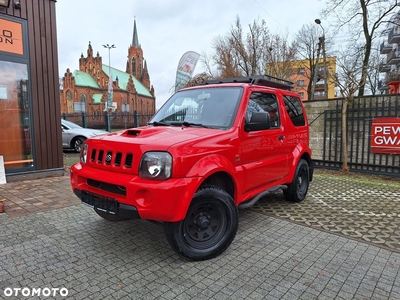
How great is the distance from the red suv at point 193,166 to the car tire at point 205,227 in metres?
0.01

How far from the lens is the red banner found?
743 cm

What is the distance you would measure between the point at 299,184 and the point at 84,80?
212ft

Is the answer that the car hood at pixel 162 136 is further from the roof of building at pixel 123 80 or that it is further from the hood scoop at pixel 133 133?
the roof of building at pixel 123 80

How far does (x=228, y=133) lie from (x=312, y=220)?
215 centimetres

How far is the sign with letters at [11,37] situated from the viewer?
243 inches

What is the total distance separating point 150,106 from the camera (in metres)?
76.8

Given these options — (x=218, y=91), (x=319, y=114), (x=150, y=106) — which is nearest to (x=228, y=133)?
(x=218, y=91)

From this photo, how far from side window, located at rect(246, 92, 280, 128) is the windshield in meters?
0.22

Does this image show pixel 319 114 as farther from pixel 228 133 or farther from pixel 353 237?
pixel 228 133

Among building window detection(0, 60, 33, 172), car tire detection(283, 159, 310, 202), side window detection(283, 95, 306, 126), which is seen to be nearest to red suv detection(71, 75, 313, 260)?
side window detection(283, 95, 306, 126)

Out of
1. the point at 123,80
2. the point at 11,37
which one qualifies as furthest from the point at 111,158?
the point at 123,80

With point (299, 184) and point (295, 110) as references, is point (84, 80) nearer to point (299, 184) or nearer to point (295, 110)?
point (295, 110)

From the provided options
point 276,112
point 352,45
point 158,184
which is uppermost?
point 352,45

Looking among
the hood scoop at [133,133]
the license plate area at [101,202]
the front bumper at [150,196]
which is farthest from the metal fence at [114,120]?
the front bumper at [150,196]
